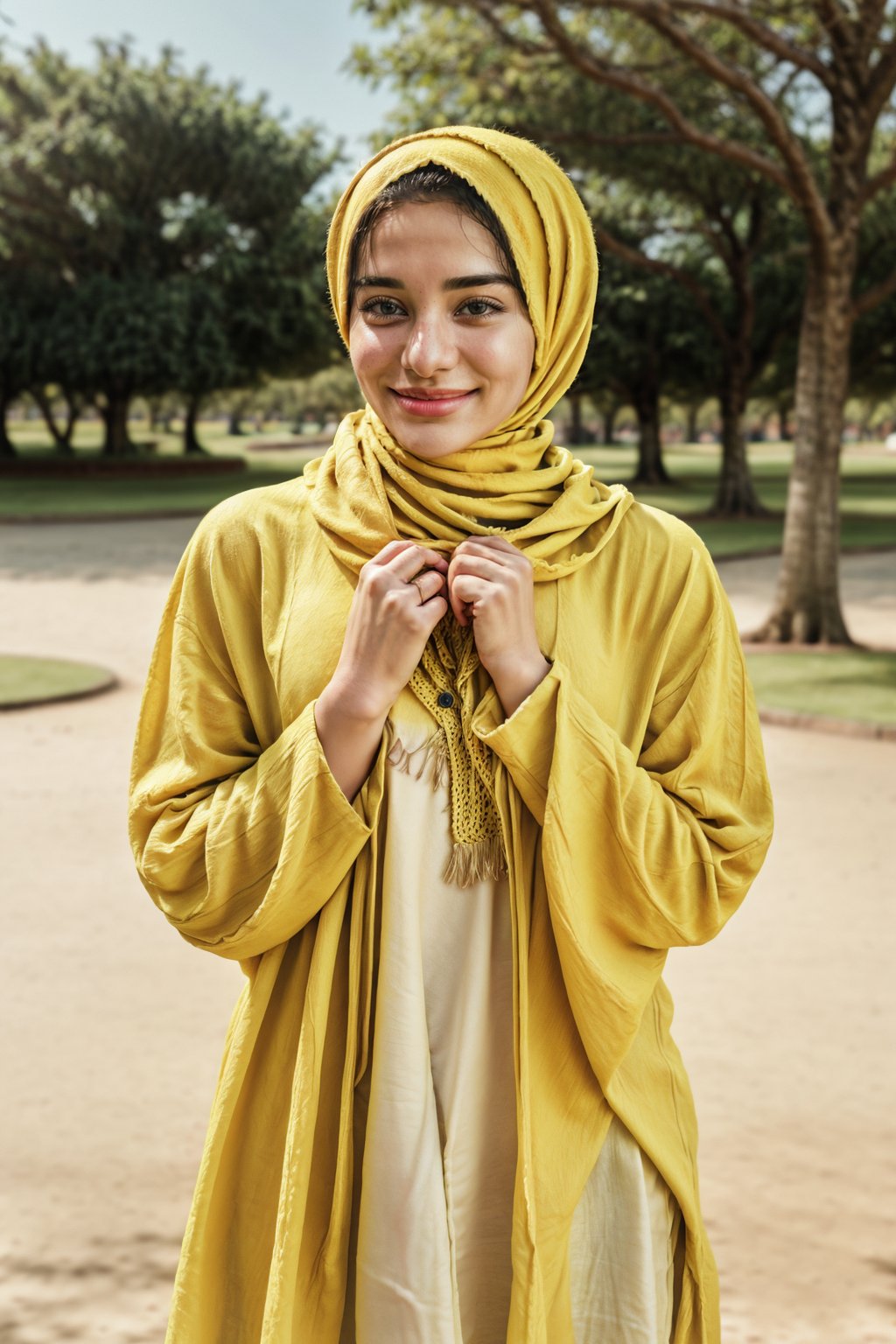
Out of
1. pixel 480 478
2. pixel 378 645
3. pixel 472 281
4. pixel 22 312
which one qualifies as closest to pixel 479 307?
pixel 472 281

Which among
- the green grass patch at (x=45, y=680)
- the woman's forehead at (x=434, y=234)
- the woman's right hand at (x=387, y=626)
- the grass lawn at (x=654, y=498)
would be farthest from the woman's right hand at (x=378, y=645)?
the grass lawn at (x=654, y=498)

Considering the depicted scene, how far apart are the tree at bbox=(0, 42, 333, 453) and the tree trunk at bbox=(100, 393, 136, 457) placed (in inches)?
79.0

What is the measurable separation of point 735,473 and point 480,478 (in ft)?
84.2

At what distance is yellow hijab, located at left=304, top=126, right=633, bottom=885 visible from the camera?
165cm

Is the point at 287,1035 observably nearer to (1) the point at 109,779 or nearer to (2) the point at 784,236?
(1) the point at 109,779

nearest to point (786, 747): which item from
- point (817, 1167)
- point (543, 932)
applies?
point (817, 1167)

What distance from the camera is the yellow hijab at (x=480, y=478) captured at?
1.65 metres

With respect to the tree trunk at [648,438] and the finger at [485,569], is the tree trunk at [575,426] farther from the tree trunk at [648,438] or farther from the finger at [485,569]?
the finger at [485,569]

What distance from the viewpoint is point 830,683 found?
34.0 ft

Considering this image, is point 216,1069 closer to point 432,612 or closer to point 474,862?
point 474,862

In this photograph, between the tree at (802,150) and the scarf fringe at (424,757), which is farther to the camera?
the tree at (802,150)

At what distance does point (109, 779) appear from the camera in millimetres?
7703

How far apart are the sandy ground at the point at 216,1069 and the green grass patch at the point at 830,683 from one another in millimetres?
1544

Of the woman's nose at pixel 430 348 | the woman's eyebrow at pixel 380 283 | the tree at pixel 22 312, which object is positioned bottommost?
the woman's nose at pixel 430 348
